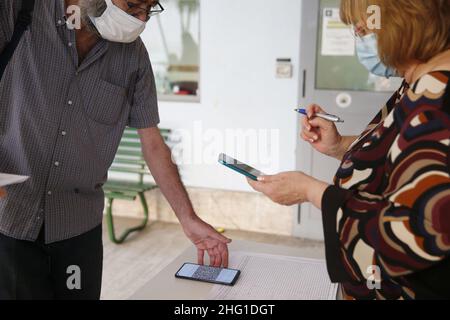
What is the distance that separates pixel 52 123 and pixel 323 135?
0.87 m

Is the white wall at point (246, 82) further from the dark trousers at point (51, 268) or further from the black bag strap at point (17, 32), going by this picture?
the black bag strap at point (17, 32)

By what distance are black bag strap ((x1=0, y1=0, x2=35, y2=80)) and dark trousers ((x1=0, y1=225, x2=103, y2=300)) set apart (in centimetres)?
54

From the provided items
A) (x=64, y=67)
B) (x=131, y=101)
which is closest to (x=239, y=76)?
(x=131, y=101)

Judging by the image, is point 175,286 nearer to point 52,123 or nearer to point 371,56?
point 52,123

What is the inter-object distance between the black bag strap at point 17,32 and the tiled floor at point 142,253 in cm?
210

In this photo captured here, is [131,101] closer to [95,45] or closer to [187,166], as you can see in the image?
[95,45]

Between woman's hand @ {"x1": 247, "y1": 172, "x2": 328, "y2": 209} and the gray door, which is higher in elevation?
the gray door

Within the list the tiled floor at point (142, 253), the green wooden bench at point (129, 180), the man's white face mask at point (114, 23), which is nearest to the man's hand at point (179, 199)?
the man's white face mask at point (114, 23)

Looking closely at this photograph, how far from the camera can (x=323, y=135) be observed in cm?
154

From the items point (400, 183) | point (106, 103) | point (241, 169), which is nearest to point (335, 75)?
point (106, 103)

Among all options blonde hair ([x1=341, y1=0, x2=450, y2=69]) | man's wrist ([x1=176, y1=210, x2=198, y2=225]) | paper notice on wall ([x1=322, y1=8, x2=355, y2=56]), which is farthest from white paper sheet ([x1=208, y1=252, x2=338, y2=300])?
paper notice on wall ([x1=322, y1=8, x2=355, y2=56])

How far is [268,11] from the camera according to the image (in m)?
3.88

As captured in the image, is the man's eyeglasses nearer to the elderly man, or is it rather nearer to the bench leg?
the elderly man

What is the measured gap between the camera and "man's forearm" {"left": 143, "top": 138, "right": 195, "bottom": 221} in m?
1.73
